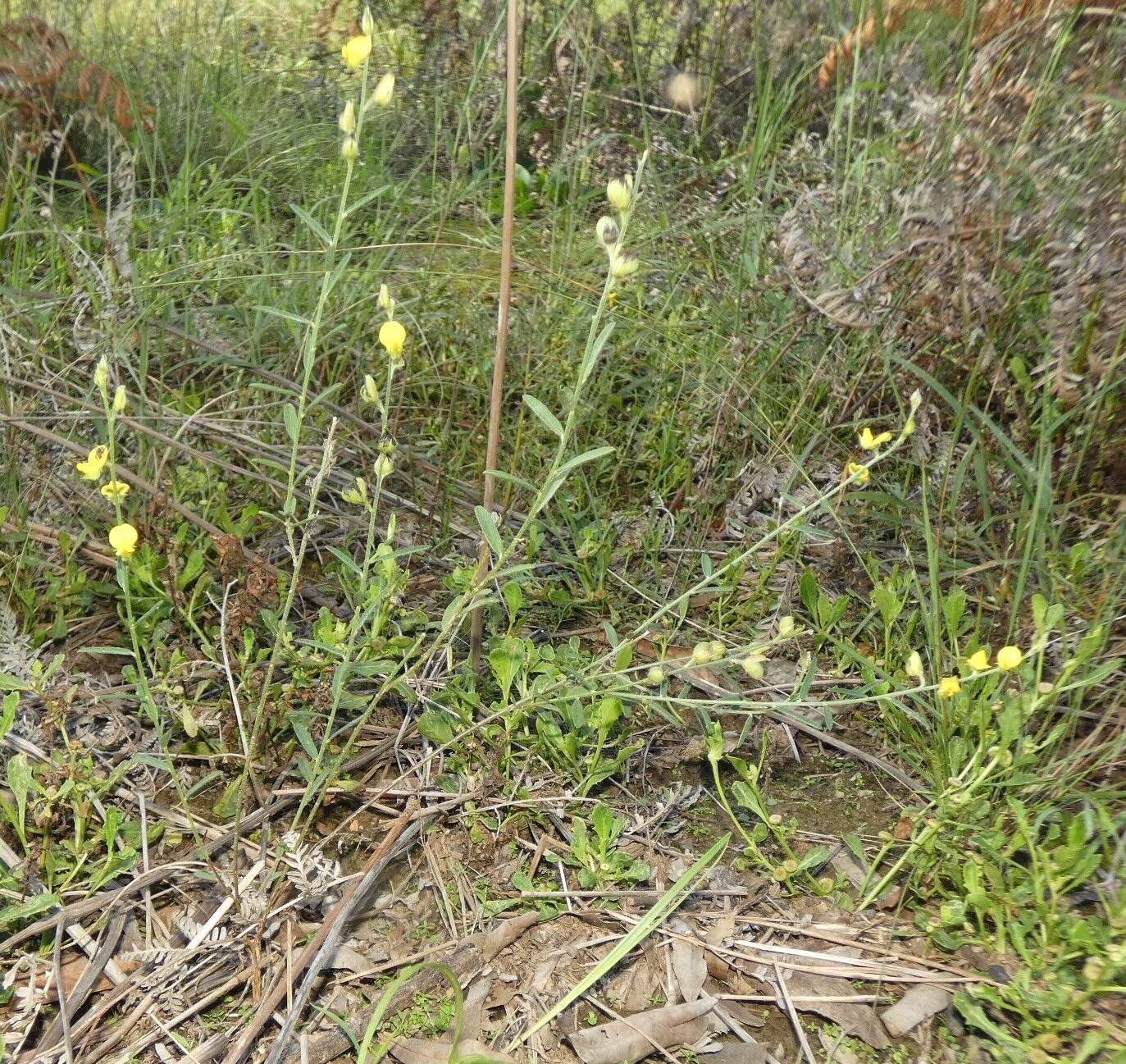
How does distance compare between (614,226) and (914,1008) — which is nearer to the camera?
(614,226)

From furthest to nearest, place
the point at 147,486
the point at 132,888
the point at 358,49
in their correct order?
the point at 147,486 < the point at 132,888 < the point at 358,49

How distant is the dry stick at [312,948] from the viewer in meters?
1.39

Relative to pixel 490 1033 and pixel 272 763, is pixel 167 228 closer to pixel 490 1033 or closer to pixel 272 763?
pixel 272 763

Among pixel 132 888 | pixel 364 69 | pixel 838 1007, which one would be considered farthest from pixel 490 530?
pixel 838 1007

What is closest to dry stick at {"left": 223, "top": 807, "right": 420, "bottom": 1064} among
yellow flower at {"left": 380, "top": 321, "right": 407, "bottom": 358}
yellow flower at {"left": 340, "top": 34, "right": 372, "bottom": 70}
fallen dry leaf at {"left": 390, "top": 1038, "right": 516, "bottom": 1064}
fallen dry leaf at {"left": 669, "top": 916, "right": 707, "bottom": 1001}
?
fallen dry leaf at {"left": 390, "top": 1038, "right": 516, "bottom": 1064}

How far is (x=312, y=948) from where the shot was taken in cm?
149

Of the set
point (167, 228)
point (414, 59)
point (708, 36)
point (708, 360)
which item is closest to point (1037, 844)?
point (708, 360)

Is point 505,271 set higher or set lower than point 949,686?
higher

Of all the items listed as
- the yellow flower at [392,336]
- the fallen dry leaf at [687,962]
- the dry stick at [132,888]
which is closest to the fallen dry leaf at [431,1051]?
the fallen dry leaf at [687,962]

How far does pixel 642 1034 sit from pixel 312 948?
48 cm

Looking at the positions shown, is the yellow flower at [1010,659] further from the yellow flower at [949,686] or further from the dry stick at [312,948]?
the dry stick at [312,948]

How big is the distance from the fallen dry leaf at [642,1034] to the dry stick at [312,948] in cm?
21

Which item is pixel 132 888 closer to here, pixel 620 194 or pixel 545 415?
pixel 545 415

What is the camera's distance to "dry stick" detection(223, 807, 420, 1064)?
139cm
